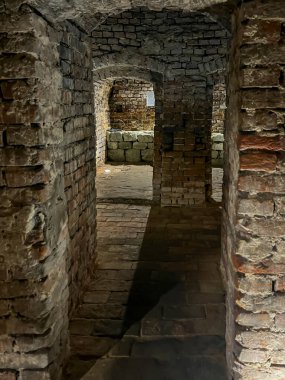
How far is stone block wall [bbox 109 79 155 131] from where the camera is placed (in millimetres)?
12141

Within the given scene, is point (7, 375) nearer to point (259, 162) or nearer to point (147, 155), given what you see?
point (259, 162)

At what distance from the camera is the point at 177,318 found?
9.70 ft

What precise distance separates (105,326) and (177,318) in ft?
2.02

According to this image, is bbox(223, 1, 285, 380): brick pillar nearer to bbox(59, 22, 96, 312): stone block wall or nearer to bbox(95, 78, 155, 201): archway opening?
bbox(59, 22, 96, 312): stone block wall

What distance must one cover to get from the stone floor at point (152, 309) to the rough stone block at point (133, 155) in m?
6.32

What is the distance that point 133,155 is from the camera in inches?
450

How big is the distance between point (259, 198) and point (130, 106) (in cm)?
1090

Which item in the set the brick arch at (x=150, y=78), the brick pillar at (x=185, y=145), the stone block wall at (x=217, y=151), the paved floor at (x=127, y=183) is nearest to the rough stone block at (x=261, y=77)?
the brick pillar at (x=185, y=145)

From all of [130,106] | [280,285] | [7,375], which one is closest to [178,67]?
[280,285]

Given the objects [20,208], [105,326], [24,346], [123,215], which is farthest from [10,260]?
[123,215]

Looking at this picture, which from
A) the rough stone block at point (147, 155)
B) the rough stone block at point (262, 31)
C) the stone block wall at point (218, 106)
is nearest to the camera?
the rough stone block at point (262, 31)

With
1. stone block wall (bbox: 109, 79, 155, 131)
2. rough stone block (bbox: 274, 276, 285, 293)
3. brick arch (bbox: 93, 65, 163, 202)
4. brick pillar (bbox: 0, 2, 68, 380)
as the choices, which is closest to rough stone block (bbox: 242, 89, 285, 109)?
rough stone block (bbox: 274, 276, 285, 293)

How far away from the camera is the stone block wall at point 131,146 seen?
11.3 metres

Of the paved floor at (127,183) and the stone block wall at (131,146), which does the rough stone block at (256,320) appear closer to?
the paved floor at (127,183)
